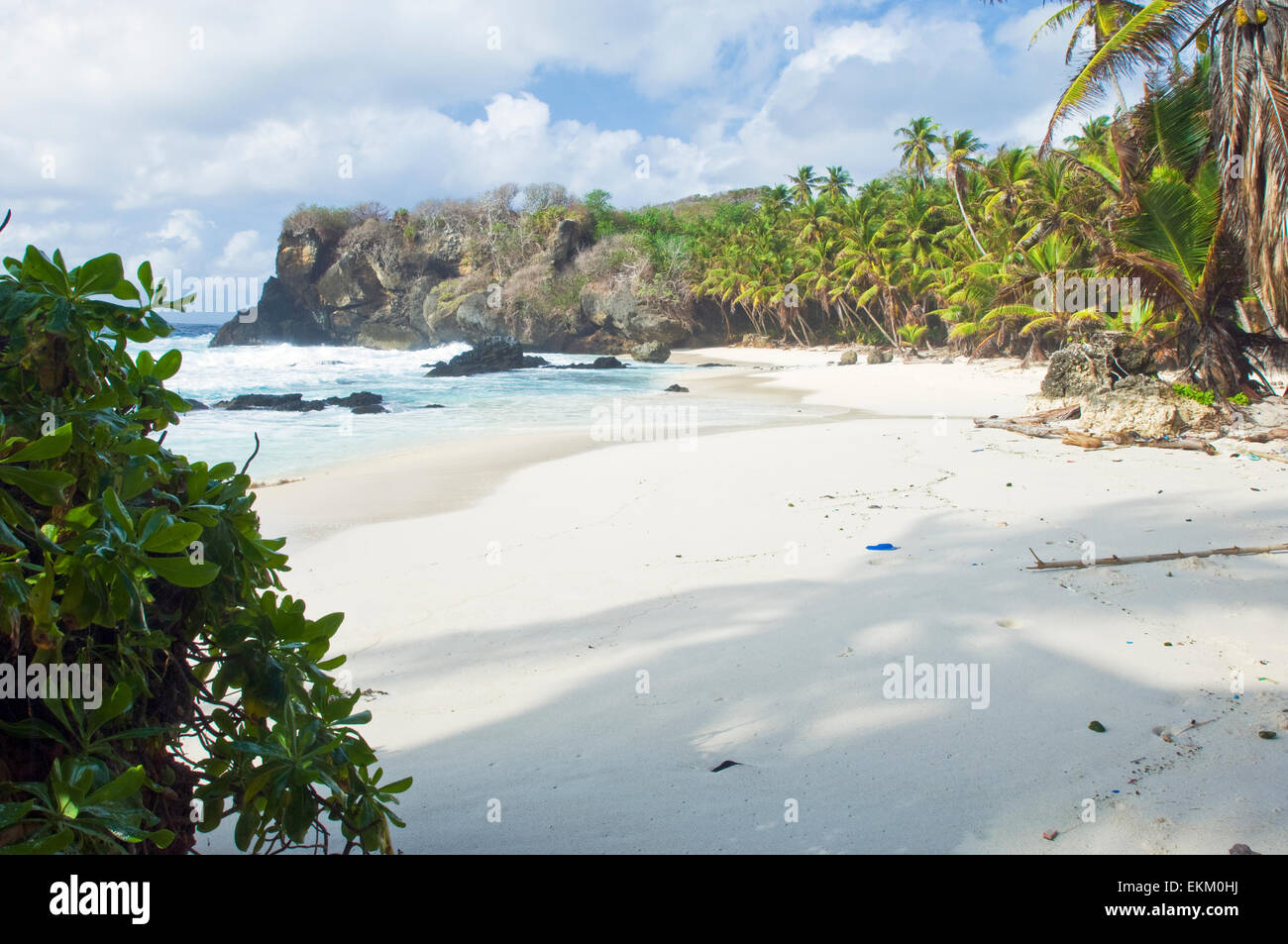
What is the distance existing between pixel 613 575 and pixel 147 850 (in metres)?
4.02

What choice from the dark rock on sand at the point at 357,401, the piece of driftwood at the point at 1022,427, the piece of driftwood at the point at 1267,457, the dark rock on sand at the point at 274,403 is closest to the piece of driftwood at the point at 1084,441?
the piece of driftwood at the point at 1022,427

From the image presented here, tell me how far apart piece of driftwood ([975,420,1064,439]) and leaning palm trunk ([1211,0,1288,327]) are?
298 centimetres

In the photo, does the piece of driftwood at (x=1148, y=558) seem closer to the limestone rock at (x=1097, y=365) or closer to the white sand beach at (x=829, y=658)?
the white sand beach at (x=829, y=658)

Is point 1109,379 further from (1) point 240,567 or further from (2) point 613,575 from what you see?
(1) point 240,567

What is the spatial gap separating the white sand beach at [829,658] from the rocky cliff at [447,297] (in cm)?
4522

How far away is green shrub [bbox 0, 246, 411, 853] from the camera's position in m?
1.25

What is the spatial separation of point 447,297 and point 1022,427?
5401 cm

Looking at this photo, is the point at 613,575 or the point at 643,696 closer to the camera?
the point at 643,696

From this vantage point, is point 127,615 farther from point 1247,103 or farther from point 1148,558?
point 1247,103

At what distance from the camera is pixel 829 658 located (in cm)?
386

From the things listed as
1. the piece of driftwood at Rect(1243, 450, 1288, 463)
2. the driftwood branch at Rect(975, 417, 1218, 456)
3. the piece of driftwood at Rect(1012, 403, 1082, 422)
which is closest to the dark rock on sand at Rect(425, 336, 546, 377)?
the piece of driftwood at Rect(1012, 403, 1082, 422)

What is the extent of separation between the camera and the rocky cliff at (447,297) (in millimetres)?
53906
